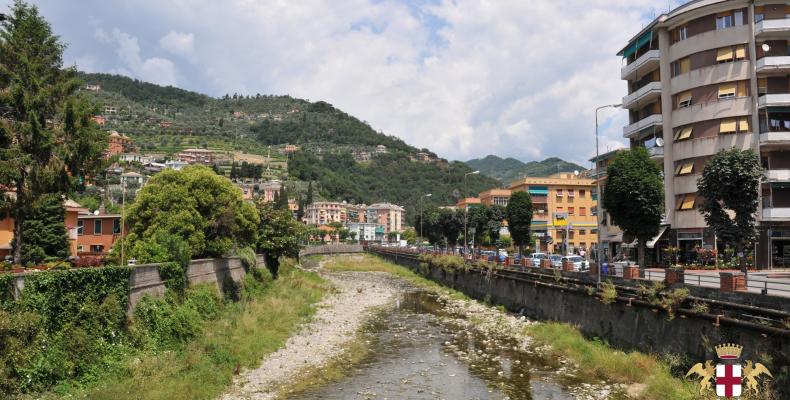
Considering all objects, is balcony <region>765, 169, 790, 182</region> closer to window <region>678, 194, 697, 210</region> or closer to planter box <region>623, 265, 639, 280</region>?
window <region>678, 194, 697, 210</region>

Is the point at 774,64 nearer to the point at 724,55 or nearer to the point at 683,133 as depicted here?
the point at 724,55

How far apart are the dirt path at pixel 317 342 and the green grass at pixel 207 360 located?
2.27 ft

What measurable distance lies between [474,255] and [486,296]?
11.3m

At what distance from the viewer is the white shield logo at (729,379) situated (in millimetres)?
10750

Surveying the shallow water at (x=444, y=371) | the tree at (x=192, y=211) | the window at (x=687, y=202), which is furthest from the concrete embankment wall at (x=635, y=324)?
the tree at (x=192, y=211)

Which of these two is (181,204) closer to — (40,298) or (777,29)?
(40,298)

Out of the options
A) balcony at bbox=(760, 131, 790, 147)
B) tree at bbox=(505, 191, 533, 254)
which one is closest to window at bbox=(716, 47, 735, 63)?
balcony at bbox=(760, 131, 790, 147)

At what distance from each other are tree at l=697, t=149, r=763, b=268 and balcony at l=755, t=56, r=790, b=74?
18.8 m

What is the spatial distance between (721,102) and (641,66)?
977cm

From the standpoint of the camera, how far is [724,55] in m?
47.8

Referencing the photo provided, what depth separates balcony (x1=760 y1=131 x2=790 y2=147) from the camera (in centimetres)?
4547

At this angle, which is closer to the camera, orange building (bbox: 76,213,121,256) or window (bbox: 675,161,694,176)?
window (bbox: 675,161,694,176)

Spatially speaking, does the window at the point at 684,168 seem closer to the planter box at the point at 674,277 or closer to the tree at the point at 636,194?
the tree at the point at 636,194

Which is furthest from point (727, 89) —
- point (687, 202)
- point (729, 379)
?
point (729, 379)
